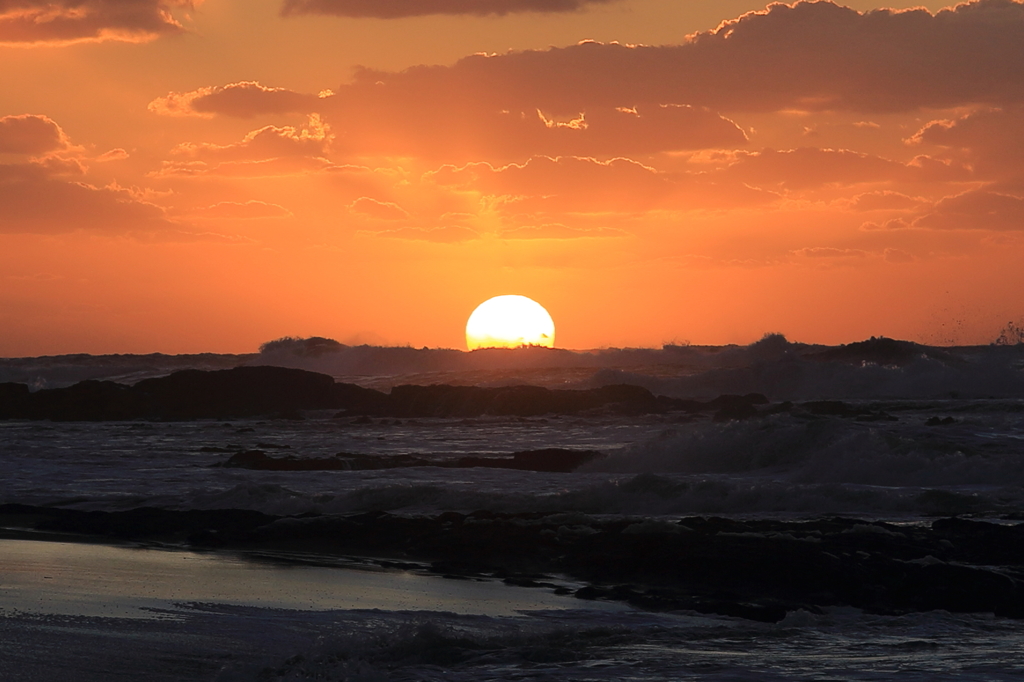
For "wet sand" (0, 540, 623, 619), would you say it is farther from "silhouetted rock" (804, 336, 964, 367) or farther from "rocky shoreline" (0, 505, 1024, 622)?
"silhouetted rock" (804, 336, 964, 367)

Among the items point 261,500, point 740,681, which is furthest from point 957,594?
point 261,500

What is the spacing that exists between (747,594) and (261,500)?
24.6ft

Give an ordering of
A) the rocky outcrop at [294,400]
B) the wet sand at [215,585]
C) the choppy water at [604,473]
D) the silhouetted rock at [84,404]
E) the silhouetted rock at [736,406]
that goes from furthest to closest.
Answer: the silhouetted rock at [84,404], the rocky outcrop at [294,400], the silhouetted rock at [736,406], the choppy water at [604,473], the wet sand at [215,585]

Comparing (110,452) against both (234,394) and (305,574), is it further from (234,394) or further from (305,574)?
(234,394)

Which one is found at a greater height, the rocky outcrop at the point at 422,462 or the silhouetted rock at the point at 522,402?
the silhouetted rock at the point at 522,402

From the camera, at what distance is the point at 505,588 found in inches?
390

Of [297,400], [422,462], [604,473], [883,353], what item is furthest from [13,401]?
[883,353]

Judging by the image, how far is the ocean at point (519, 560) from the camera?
7.11 metres

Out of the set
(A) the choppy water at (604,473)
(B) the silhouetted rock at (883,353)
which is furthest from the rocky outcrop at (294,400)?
(B) the silhouetted rock at (883,353)

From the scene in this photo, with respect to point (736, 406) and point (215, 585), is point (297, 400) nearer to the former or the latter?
point (736, 406)

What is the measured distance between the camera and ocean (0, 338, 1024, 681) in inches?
280

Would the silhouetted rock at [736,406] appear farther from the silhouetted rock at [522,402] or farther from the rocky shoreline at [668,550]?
the rocky shoreline at [668,550]

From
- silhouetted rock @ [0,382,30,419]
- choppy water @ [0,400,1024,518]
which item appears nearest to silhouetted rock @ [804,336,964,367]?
choppy water @ [0,400,1024,518]

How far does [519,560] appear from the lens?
1115 centimetres
